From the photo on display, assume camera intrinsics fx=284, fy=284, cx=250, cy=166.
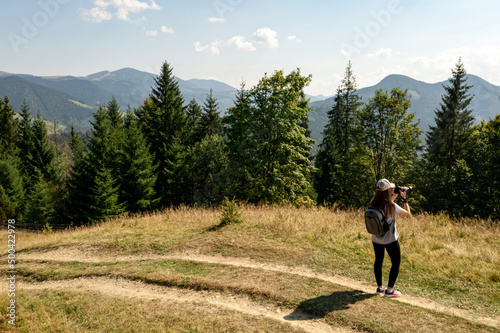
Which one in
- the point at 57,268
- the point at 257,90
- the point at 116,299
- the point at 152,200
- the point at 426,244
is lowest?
the point at 152,200

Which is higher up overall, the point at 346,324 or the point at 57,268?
the point at 346,324

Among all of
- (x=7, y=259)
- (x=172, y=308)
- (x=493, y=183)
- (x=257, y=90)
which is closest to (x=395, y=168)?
(x=493, y=183)

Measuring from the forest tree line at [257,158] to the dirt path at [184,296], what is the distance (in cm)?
1369

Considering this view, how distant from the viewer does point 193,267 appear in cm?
828

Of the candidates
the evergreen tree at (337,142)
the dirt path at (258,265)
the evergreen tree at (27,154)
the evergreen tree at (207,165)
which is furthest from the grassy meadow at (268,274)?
the evergreen tree at (27,154)

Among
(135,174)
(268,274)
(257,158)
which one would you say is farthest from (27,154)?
(268,274)

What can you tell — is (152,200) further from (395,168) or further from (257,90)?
(395,168)

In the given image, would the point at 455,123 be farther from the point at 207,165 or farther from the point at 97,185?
the point at 97,185

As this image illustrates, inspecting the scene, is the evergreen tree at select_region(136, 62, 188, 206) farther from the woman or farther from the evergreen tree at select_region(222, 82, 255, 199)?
the woman

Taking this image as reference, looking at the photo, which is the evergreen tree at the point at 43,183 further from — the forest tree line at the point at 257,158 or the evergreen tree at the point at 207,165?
the evergreen tree at the point at 207,165

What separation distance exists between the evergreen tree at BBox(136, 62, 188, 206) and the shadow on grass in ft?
93.9

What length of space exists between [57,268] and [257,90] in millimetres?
17154

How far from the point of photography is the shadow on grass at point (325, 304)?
5.56 m

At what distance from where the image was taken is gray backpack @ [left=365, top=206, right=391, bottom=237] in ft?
18.2
